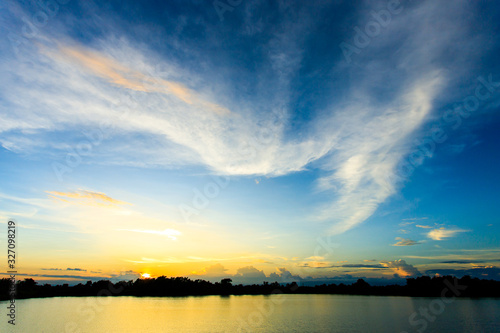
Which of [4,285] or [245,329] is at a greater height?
[245,329]

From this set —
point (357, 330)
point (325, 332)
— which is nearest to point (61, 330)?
point (325, 332)

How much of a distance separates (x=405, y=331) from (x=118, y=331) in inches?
3119

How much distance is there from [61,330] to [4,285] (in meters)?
184

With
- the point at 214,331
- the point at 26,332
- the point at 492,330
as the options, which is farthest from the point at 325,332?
the point at 26,332

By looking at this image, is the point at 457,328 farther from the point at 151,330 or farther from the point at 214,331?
the point at 151,330

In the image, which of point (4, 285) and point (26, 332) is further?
point (4, 285)

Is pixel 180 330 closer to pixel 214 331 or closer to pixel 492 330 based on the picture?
pixel 214 331

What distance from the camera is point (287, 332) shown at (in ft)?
226

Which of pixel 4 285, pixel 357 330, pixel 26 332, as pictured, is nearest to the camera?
pixel 26 332

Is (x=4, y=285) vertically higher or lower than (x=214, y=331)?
lower

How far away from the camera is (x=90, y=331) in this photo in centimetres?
7081

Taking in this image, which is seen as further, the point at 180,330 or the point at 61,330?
the point at 180,330

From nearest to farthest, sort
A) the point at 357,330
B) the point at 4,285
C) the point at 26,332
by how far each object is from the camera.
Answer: the point at 26,332 < the point at 357,330 < the point at 4,285

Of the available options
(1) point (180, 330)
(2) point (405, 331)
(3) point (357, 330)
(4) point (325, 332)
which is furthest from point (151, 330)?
(2) point (405, 331)
